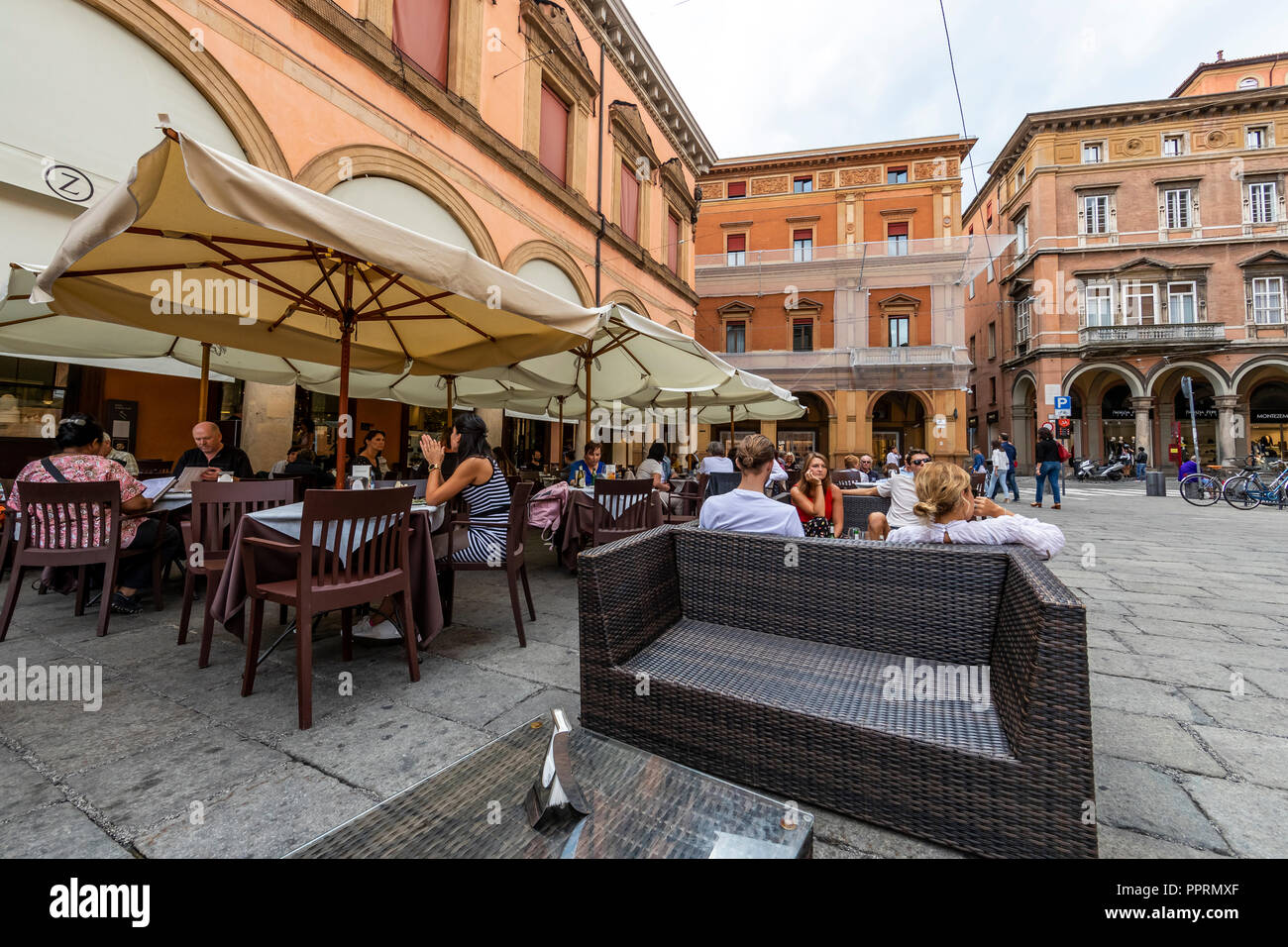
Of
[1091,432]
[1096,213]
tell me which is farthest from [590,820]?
[1096,213]

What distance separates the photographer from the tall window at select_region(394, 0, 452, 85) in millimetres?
7676

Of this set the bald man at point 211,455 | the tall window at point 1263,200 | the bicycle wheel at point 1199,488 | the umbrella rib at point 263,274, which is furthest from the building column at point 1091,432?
the bald man at point 211,455

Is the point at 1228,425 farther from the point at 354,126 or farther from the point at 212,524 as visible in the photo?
the point at 212,524

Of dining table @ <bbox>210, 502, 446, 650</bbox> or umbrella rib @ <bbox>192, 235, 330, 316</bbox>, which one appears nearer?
dining table @ <bbox>210, 502, 446, 650</bbox>

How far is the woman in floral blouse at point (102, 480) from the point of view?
326 centimetres

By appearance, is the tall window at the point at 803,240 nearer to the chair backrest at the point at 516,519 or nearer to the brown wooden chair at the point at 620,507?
the brown wooden chair at the point at 620,507

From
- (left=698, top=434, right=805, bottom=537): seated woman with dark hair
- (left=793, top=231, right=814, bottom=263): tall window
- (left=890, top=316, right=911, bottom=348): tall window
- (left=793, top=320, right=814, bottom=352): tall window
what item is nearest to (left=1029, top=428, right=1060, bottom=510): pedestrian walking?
(left=698, top=434, right=805, bottom=537): seated woman with dark hair

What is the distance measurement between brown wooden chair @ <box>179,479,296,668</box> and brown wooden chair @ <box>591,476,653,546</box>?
2229 mm

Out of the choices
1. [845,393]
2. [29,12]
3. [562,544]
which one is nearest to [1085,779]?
[562,544]

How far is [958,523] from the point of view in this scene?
212cm

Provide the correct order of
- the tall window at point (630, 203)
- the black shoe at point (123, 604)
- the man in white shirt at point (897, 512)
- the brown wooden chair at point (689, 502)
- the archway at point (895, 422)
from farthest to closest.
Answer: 1. the archway at point (895, 422)
2. the tall window at point (630, 203)
3. the brown wooden chair at point (689, 502)
4. the black shoe at point (123, 604)
5. the man in white shirt at point (897, 512)

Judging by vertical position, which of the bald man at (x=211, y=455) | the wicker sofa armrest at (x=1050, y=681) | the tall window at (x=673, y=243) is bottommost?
the wicker sofa armrest at (x=1050, y=681)

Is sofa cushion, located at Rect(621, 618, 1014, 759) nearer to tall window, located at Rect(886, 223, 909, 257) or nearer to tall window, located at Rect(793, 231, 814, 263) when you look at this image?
tall window, located at Rect(886, 223, 909, 257)

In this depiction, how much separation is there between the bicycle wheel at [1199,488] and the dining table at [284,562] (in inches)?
605
